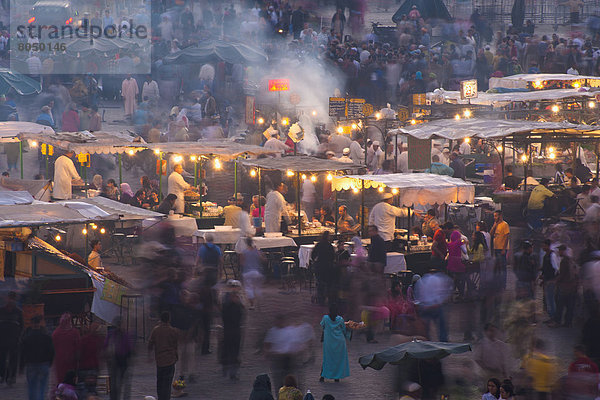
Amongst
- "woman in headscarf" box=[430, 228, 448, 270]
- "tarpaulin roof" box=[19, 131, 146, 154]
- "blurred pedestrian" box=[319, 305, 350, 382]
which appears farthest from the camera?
"tarpaulin roof" box=[19, 131, 146, 154]

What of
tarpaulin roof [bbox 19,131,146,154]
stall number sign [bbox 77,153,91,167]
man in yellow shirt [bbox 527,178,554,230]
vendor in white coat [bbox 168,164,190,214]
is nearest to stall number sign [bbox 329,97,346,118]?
tarpaulin roof [bbox 19,131,146,154]

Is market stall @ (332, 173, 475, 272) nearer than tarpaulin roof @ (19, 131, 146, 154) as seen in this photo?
Yes

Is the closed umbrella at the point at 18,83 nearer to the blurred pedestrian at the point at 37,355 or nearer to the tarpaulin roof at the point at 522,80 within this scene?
the tarpaulin roof at the point at 522,80

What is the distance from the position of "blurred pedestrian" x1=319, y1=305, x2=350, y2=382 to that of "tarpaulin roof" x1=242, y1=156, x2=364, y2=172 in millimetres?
6721

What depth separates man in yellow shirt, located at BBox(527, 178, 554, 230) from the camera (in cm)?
2048

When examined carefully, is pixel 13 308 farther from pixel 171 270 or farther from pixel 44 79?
pixel 44 79

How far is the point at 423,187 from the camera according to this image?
17.9 meters

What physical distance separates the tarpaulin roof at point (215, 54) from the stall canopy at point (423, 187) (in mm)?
14942

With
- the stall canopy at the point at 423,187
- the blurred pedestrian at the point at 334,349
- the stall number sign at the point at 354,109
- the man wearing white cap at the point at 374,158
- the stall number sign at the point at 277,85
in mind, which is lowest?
the blurred pedestrian at the point at 334,349

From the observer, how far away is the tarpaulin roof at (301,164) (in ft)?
63.1

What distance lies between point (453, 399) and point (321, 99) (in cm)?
2326

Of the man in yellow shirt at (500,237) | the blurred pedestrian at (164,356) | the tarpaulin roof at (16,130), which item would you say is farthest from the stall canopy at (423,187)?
the tarpaulin roof at (16,130)

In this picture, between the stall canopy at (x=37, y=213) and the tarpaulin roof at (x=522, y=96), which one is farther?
the tarpaulin roof at (x=522, y=96)

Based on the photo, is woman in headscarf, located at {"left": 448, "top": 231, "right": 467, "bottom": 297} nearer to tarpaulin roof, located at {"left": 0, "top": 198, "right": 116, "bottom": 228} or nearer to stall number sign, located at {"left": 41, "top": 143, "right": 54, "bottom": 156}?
tarpaulin roof, located at {"left": 0, "top": 198, "right": 116, "bottom": 228}
